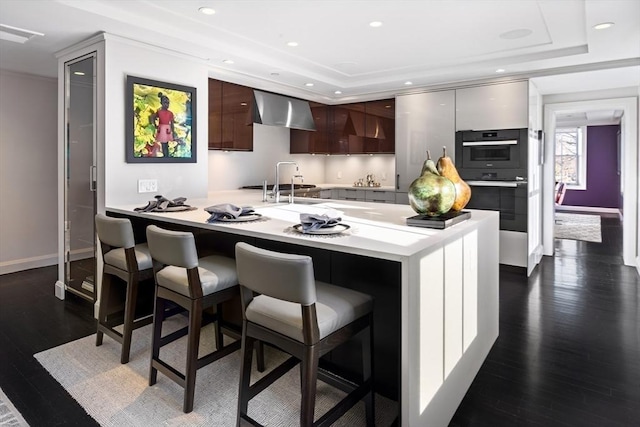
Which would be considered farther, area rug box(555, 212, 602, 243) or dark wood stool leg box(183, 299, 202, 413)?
area rug box(555, 212, 602, 243)

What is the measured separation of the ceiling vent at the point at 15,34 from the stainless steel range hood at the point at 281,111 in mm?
2321

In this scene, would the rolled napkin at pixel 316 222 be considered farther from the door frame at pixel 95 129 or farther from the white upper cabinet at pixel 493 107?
the white upper cabinet at pixel 493 107

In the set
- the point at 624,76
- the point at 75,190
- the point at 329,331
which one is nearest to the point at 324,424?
the point at 329,331

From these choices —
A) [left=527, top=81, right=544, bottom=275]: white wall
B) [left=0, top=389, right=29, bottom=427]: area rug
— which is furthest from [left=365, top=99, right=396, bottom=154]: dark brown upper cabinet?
[left=0, top=389, right=29, bottom=427]: area rug

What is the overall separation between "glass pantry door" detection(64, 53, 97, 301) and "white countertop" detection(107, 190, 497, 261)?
0.58 metres

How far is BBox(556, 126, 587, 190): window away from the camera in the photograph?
37.3ft

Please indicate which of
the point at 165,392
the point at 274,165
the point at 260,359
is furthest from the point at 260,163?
the point at 165,392

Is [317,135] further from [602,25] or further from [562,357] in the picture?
[562,357]

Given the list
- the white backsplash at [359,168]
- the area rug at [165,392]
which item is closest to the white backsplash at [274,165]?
the white backsplash at [359,168]

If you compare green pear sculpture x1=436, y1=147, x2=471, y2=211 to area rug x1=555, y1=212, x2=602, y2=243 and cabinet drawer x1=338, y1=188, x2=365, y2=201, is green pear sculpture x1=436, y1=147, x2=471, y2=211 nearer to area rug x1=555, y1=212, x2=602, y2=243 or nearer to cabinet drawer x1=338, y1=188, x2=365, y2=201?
cabinet drawer x1=338, y1=188, x2=365, y2=201

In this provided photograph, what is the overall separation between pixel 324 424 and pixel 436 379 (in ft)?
1.82

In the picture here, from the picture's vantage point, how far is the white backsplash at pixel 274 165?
18.0 feet

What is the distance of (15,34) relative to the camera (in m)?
3.26

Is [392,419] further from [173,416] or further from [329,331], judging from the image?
[173,416]
